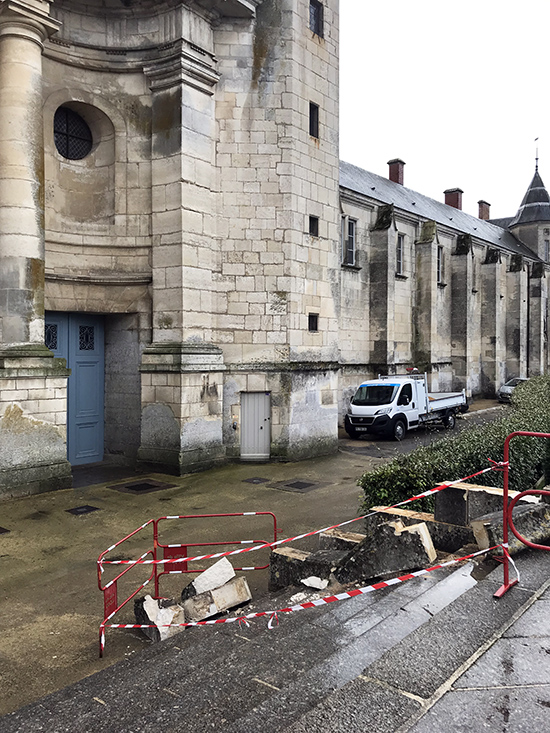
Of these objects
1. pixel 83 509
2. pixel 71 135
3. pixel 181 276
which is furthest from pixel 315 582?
pixel 71 135

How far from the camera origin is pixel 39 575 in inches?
289

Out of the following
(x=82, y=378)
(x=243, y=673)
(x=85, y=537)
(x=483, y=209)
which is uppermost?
(x=483, y=209)

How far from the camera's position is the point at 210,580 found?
19.6 ft

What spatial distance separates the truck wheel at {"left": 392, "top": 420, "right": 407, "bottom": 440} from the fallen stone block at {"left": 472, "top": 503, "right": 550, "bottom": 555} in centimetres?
1296

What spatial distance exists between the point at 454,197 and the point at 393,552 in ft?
135

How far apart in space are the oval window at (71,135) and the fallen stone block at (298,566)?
37.9ft

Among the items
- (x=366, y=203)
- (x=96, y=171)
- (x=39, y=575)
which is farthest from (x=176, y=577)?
(x=366, y=203)

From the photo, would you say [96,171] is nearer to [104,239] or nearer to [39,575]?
[104,239]

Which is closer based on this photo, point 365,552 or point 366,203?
point 365,552

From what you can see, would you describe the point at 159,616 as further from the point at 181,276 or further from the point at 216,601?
the point at 181,276

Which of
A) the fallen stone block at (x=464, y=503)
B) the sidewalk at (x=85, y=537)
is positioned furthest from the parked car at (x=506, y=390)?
the fallen stone block at (x=464, y=503)

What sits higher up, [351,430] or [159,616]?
[351,430]

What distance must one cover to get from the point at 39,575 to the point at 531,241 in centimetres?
4649

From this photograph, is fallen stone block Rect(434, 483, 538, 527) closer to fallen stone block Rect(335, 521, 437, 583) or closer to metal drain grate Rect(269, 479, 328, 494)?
fallen stone block Rect(335, 521, 437, 583)
